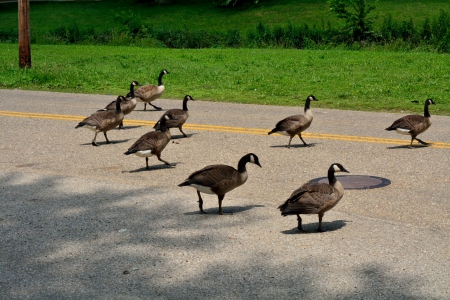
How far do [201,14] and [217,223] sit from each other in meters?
44.2

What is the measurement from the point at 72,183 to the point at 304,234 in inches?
168

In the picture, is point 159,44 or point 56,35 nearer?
point 159,44

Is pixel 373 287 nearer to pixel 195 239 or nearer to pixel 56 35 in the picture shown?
pixel 195 239

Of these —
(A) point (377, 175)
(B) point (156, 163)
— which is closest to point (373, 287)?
(A) point (377, 175)

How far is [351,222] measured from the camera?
360 inches

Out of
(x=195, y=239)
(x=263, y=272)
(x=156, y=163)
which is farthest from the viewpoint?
(x=156, y=163)

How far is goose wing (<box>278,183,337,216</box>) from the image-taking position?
8.58 meters

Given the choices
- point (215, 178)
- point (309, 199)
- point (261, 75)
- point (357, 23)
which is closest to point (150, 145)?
point (215, 178)

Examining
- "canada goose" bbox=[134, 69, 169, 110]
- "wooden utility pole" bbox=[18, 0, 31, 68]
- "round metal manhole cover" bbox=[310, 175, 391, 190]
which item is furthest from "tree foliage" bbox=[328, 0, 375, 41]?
"round metal manhole cover" bbox=[310, 175, 391, 190]

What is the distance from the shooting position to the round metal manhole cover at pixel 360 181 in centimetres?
1101

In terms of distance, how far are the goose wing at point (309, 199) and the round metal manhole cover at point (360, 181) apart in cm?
222

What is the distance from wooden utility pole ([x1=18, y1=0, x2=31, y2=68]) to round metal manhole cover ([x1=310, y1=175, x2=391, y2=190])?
17.9 m

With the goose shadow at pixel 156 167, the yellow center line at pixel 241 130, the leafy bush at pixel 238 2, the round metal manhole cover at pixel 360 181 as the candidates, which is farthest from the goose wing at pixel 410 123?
the leafy bush at pixel 238 2

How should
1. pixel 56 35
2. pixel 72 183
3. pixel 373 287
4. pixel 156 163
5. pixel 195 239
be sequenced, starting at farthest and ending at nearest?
pixel 56 35, pixel 156 163, pixel 72 183, pixel 195 239, pixel 373 287
